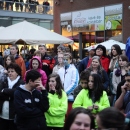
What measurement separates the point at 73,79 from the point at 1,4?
1027 inches

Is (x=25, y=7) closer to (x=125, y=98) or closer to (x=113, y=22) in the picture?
(x=113, y=22)

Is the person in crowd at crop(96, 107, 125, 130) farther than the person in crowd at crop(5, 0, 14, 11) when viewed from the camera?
No

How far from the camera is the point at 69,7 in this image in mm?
28094

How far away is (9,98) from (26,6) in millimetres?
28359

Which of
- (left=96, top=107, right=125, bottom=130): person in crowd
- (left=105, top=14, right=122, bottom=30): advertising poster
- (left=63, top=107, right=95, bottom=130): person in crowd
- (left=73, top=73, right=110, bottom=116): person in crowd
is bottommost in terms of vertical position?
(left=73, top=73, right=110, bottom=116): person in crowd

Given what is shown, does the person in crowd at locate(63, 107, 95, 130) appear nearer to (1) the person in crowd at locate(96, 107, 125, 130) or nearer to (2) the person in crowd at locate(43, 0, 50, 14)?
(1) the person in crowd at locate(96, 107, 125, 130)

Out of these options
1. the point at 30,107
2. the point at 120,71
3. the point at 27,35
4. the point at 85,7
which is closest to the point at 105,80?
the point at 120,71

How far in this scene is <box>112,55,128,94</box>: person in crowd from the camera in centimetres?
831

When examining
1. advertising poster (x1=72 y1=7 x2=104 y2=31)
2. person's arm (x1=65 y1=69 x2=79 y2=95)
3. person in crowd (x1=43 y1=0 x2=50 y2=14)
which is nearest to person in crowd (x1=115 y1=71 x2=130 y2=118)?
person's arm (x1=65 y1=69 x2=79 y2=95)

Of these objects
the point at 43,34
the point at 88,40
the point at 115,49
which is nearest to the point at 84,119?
the point at 115,49

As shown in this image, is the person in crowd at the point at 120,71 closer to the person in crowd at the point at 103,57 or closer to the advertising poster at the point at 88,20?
the person in crowd at the point at 103,57

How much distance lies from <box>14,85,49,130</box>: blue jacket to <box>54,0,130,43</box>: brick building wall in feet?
56.2

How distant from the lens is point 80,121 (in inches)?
142

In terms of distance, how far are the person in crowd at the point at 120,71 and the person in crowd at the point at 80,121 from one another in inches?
186
